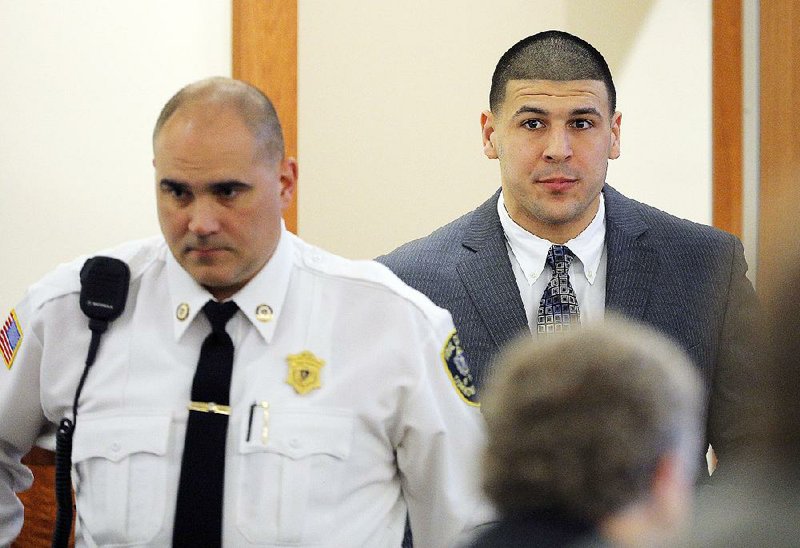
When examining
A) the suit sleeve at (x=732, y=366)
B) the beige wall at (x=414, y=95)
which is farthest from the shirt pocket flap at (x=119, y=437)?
the beige wall at (x=414, y=95)

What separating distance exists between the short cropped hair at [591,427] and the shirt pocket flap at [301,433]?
2.36 ft

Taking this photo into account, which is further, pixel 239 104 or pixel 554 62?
pixel 554 62

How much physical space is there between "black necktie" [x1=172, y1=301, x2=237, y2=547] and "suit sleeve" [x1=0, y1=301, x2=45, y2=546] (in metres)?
0.28

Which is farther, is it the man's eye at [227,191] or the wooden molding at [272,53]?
the wooden molding at [272,53]

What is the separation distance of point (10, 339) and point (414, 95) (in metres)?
1.71

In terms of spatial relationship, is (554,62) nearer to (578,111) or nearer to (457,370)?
(578,111)

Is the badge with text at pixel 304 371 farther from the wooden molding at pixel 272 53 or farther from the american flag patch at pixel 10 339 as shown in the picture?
the wooden molding at pixel 272 53

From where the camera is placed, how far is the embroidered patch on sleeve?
1975 millimetres

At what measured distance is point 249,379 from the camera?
189 centimetres

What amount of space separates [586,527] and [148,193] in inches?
78.5

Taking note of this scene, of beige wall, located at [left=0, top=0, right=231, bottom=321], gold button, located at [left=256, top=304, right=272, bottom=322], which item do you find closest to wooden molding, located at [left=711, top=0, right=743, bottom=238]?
beige wall, located at [left=0, top=0, right=231, bottom=321]

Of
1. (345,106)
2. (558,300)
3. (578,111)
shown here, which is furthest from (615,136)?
(345,106)

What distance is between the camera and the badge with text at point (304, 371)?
6.23ft

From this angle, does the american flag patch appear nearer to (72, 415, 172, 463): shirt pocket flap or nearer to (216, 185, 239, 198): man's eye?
(72, 415, 172, 463): shirt pocket flap
